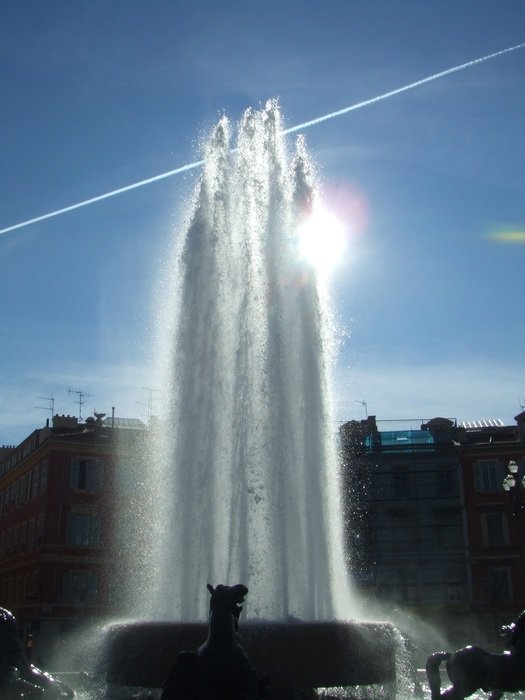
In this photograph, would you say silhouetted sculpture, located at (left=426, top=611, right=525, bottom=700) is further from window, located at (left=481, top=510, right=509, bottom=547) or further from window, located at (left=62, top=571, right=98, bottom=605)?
window, located at (left=481, top=510, right=509, bottom=547)

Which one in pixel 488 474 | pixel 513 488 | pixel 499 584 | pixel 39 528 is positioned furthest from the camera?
pixel 488 474

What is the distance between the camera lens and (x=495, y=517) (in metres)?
45.4

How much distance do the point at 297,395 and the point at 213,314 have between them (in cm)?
249

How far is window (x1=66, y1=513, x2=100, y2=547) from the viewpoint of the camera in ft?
137

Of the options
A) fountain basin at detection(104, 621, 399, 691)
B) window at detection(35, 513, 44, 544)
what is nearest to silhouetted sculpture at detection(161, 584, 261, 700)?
fountain basin at detection(104, 621, 399, 691)

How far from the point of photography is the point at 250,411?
14703mm

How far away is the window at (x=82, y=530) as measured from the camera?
41656mm

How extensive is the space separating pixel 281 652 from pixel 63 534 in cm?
3392

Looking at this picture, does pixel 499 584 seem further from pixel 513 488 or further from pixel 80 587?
pixel 513 488

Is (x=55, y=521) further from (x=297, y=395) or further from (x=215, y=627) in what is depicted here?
(x=215, y=627)

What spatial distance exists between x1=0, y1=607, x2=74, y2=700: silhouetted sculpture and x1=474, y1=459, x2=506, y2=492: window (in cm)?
3918

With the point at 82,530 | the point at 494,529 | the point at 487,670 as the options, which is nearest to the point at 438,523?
the point at 494,529

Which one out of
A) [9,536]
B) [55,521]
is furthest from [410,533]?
[9,536]

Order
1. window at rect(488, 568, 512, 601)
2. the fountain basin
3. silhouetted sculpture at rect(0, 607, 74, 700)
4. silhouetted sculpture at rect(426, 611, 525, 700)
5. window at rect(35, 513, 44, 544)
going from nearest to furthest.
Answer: silhouetted sculpture at rect(426, 611, 525, 700) < silhouetted sculpture at rect(0, 607, 74, 700) < the fountain basin < window at rect(35, 513, 44, 544) < window at rect(488, 568, 512, 601)
